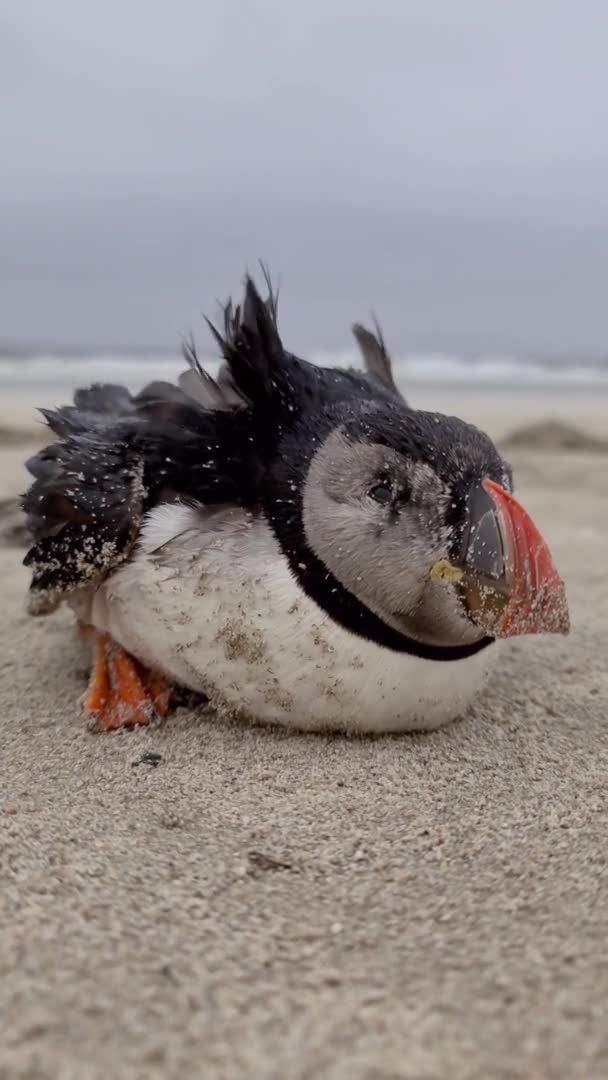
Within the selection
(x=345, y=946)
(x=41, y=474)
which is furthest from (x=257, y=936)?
(x=41, y=474)

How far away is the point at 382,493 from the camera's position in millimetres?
2400

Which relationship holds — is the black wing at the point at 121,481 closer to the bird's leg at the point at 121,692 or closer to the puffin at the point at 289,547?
the puffin at the point at 289,547

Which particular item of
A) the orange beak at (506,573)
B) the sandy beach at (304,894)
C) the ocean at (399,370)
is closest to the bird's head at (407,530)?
the orange beak at (506,573)

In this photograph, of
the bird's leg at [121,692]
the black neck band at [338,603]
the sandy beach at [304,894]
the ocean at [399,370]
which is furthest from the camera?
the ocean at [399,370]

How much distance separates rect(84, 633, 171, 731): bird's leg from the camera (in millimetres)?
2668

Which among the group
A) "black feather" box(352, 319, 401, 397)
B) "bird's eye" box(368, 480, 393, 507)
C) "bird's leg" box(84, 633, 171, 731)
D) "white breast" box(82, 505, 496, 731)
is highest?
"black feather" box(352, 319, 401, 397)

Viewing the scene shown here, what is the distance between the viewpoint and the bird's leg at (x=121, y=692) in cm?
267

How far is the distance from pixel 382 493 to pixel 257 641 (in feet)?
1.46

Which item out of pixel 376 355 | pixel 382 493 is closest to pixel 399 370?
pixel 376 355

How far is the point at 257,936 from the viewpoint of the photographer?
65.8 inches

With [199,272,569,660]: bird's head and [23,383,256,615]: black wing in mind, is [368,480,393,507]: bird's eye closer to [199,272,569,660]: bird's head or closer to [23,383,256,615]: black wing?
[199,272,569,660]: bird's head

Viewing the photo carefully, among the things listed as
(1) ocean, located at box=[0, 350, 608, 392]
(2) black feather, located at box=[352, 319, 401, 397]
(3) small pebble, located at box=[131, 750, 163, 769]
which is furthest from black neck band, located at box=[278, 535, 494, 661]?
(1) ocean, located at box=[0, 350, 608, 392]

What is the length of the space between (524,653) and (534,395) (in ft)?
54.1

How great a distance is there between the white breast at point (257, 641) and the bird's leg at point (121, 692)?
165mm
